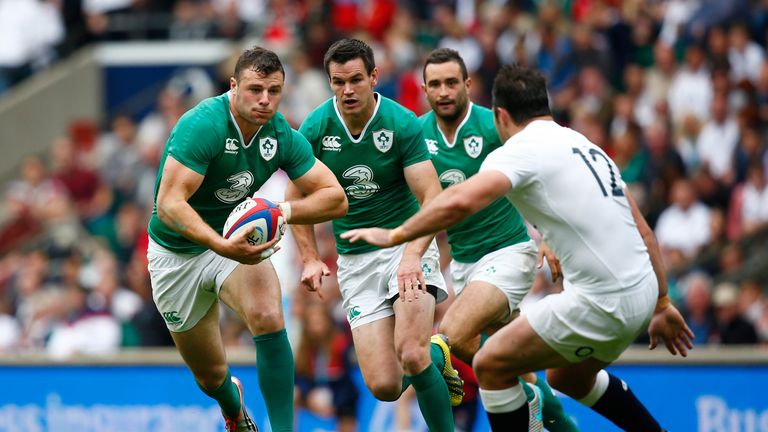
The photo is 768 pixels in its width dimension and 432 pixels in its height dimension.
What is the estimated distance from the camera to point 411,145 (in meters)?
8.89

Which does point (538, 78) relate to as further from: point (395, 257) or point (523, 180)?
point (395, 257)

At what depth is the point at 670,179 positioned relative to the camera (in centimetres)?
1383

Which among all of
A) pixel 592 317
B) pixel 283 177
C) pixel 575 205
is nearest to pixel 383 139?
pixel 575 205

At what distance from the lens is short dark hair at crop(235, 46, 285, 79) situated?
8055mm

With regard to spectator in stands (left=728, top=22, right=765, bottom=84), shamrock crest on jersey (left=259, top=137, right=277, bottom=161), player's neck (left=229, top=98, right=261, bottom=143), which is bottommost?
spectator in stands (left=728, top=22, right=765, bottom=84)

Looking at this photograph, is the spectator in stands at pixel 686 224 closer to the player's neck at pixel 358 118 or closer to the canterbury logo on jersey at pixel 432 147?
the canterbury logo on jersey at pixel 432 147

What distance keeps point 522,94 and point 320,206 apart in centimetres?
158

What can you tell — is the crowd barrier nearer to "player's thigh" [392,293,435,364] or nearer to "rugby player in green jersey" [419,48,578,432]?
"rugby player in green jersey" [419,48,578,432]

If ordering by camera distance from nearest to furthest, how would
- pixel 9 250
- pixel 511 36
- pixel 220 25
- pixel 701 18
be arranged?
pixel 701 18 → pixel 511 36 → pixel 9 250 → pixel 220 25

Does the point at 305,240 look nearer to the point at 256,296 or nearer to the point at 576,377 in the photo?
the point at 256,296

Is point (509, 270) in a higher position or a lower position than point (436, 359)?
higher

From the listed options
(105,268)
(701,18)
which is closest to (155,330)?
(105,268)

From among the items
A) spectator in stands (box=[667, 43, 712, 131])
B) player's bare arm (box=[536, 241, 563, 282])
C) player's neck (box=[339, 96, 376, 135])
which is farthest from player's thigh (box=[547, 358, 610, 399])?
spectator in stands (box=[667, 43, 712, 131])

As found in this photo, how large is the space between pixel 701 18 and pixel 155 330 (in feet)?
24.7
